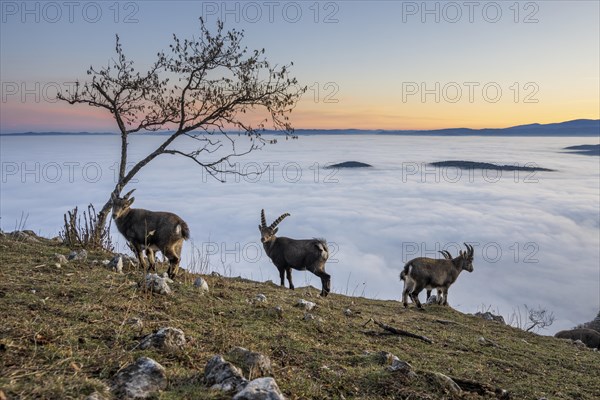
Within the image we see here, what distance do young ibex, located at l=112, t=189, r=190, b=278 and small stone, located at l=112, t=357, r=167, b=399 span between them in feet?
25.4

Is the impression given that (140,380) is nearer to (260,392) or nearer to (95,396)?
(95,396)

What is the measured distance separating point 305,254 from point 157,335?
464 inches

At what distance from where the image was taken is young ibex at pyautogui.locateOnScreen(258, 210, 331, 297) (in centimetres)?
1709

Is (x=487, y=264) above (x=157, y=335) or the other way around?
the other way around

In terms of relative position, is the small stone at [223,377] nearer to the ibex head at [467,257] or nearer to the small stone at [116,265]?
the small stone at [116,265]

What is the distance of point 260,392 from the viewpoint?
4.29 m

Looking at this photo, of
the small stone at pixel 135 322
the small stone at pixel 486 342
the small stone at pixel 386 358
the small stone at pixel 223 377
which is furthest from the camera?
the small stone at pixel 486 342

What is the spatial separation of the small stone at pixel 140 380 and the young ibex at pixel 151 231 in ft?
25.4

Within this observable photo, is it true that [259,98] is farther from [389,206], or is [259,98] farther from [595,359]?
[389,206]

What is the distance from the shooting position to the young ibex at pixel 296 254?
17.1 m

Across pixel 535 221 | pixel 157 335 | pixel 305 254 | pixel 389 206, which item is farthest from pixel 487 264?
pixel 157 335

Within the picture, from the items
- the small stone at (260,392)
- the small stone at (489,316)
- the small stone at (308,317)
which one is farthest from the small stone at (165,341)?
the small stone at (489,316)

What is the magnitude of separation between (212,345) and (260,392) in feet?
7.44

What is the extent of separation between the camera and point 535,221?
542 ft
